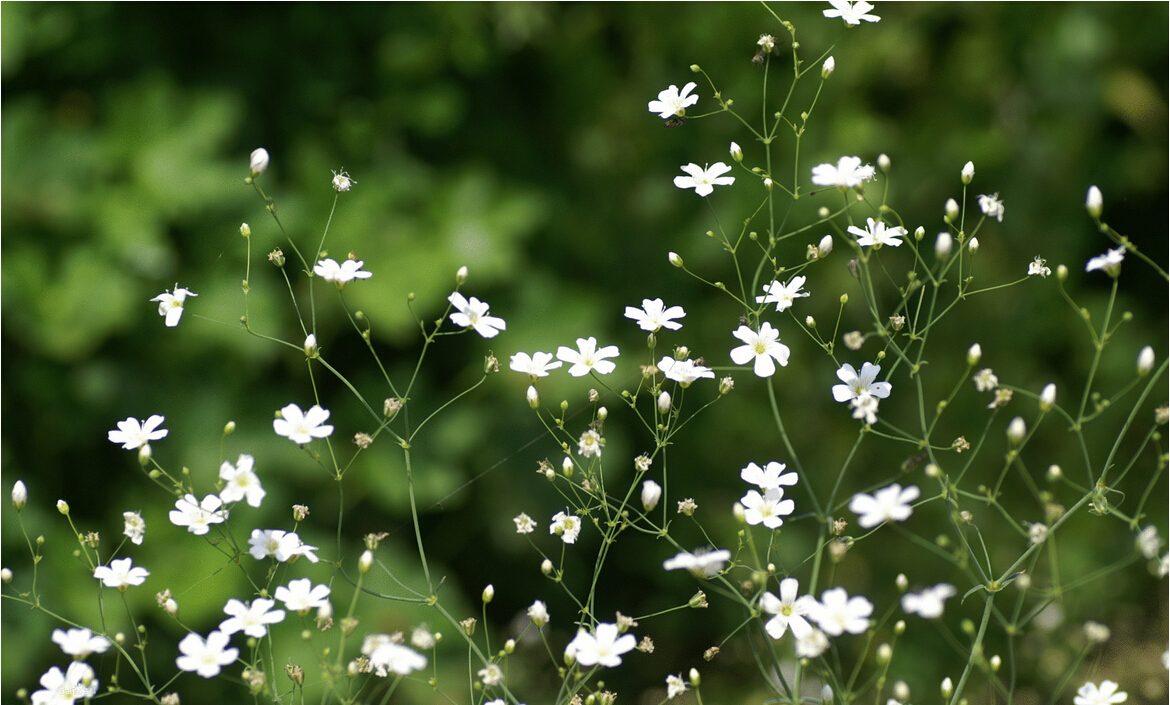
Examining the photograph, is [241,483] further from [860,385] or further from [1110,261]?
[1110,261]

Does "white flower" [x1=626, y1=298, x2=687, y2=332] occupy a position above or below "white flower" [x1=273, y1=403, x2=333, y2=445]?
above

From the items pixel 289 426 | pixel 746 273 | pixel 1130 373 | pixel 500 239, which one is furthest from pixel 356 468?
pixel 1130 373

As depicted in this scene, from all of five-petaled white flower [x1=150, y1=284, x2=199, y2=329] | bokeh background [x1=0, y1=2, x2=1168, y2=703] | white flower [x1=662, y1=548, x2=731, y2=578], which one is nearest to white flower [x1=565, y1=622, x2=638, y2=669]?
white flower [x1=662, y1=548, x2=731, y2=578]

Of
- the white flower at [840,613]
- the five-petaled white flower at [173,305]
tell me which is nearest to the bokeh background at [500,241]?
the five-petaled white flower at [173,305]

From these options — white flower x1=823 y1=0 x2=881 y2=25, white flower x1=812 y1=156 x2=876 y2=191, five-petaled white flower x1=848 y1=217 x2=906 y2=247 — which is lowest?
five-petaled white flower x1=848 y1=217 x2=906 y2=247

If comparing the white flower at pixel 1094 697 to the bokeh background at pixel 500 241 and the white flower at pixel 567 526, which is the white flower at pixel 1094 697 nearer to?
the white flower at pixel 567 526

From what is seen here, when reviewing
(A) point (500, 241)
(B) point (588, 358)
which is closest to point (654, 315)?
(B) point (588, 358)

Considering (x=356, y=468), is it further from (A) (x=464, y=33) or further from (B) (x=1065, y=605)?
(B) (x=1065, y=605)

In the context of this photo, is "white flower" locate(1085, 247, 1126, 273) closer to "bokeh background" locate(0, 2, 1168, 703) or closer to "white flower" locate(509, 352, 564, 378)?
"white flower" locate(509, 352, 564, 378)
